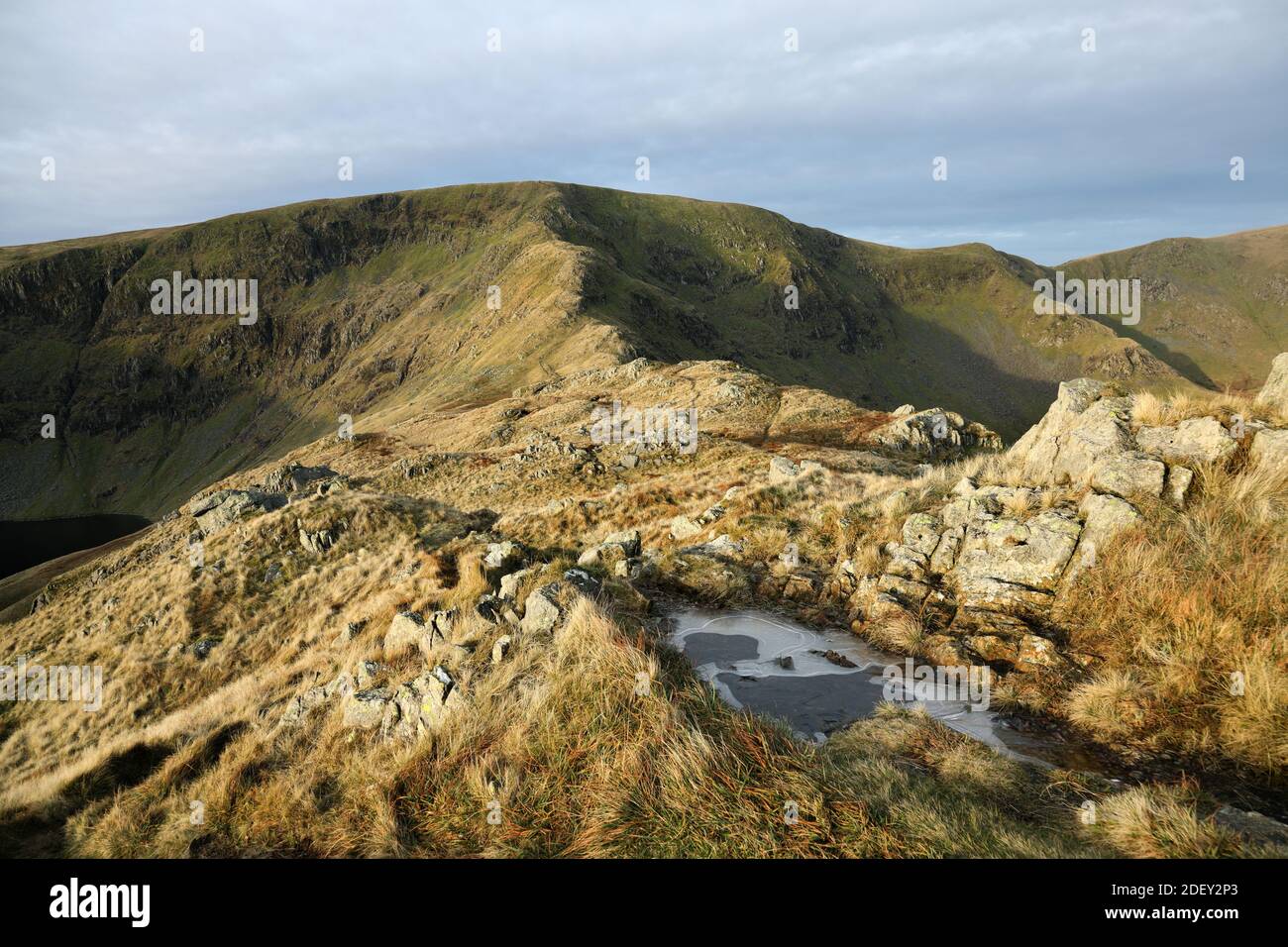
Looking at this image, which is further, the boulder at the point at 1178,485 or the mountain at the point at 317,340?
the mountain at the point at 317,340

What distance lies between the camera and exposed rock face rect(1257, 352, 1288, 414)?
363 inches

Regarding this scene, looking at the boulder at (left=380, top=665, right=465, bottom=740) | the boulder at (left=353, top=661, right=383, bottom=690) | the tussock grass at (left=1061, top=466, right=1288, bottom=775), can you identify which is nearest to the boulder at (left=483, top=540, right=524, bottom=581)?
the boulder at (left=353, top=661, right=383, bottom=690)

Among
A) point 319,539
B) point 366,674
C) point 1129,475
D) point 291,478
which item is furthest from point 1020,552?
point 291,478

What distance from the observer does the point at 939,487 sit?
12.2m

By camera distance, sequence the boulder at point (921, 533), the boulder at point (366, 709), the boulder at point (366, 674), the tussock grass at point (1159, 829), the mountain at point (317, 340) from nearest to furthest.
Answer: the tussock grass at point (1159, 829) → the boulder at point (366, 709) → the boulder at point (366, 674) → the boulder at point (921, 533) → the mountain at point (317, 340)

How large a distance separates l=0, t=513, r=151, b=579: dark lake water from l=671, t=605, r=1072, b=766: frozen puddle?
492 feet

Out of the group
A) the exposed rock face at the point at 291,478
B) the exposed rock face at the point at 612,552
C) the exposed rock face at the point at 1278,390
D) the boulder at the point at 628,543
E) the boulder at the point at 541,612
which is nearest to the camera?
the boulder at the point at 541,612

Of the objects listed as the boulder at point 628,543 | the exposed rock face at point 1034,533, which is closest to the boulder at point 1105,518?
the exposed rock face at point 1034,533

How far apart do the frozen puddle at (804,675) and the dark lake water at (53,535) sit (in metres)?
150

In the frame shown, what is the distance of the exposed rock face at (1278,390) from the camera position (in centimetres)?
922

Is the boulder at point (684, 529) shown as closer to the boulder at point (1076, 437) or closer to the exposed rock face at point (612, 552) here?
the exposed rock face at point (612, 552)
